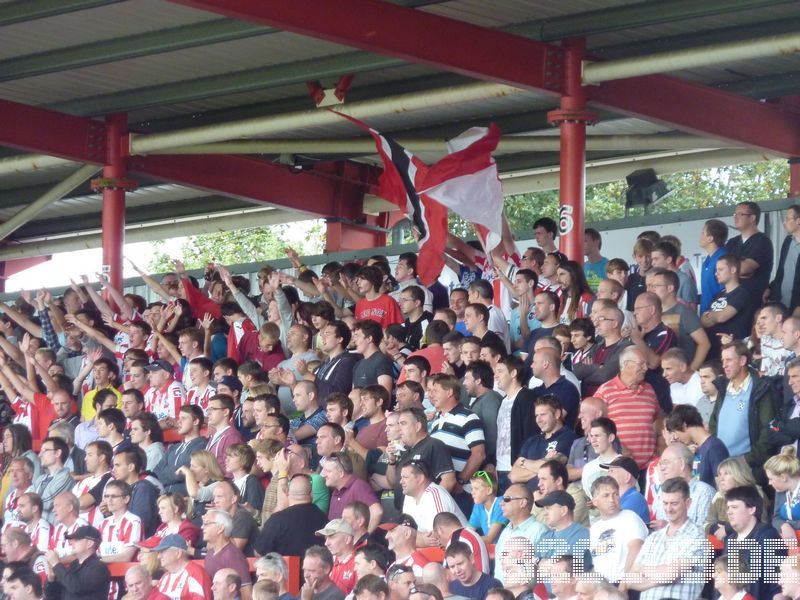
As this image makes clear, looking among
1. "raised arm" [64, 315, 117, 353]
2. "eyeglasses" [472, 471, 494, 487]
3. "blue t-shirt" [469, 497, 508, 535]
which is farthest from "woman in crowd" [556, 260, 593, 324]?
"raised arm" [64, 315, 117, 353]

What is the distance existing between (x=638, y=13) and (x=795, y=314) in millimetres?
4722

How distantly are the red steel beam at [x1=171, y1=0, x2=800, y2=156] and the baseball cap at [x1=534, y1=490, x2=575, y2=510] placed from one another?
4.97 metres

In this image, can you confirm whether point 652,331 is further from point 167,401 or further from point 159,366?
point 159,366

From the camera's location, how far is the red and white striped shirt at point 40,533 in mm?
10809

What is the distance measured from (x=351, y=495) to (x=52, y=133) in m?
8.27

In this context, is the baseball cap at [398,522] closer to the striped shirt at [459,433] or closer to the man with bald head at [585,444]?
the striped shirt at [459,433]

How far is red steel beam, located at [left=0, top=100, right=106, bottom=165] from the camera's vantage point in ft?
53.4

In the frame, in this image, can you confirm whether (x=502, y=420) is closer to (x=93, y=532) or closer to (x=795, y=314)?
(x=795, y=314)

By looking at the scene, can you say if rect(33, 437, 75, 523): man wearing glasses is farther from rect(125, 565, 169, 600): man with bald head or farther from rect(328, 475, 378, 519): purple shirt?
rect(328, 475, 378, 519): purple shirt

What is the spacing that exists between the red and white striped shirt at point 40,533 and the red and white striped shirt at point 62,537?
0.05 metres

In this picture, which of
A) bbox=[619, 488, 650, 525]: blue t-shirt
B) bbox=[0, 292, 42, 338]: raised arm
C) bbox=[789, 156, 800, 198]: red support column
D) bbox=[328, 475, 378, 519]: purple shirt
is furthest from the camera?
bbox=[789, 156, 800, 198]: red support column

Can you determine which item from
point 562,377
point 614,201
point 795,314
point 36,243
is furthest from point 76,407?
point 614,201

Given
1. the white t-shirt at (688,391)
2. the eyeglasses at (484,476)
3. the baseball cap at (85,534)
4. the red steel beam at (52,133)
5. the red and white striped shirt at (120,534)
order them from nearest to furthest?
the eyeglasses at (484,476), the white t-shirt at (688,391), the baseball cap at (85,534), the red and white striped shirt at (120,534), the red steel beam at (52,133)

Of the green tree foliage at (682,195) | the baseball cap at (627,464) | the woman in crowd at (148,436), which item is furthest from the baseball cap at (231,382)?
the green tree foliage at (682,195)
